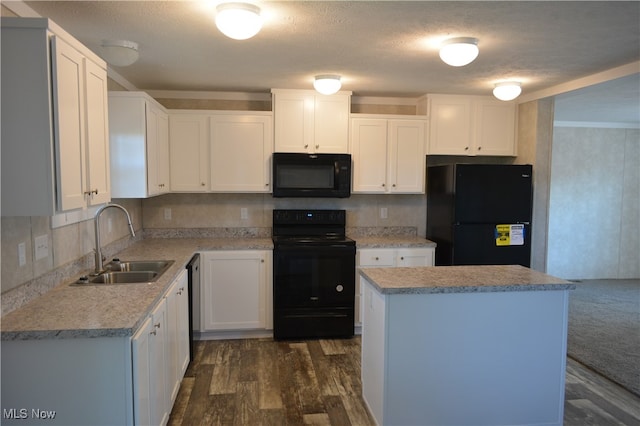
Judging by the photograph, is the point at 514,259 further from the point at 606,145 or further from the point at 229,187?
the point at 606,145

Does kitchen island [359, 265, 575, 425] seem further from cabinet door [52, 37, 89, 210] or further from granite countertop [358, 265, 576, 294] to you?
cabinet door [52, 37, 89, 210]

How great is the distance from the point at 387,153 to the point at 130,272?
2.53 metres

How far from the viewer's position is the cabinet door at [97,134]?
2072 millimetres

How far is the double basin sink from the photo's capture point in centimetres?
273

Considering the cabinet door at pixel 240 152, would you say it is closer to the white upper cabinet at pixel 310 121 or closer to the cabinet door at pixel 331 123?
the white upper cabinet at pixel 310 121

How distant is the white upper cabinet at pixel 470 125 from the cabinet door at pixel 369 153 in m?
0.48

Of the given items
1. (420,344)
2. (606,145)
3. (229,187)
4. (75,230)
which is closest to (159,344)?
(75,230)

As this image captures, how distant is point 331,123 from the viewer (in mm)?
4117

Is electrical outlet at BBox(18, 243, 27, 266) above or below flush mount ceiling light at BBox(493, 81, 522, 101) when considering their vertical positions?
below

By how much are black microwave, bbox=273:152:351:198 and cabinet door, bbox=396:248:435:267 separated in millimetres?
756

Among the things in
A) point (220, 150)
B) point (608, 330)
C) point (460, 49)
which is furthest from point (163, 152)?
point (608, 330)

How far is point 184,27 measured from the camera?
2.42m

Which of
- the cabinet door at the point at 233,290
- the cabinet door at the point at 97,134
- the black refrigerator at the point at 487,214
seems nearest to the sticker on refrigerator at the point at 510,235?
the black refrigerator at the point at 487,214

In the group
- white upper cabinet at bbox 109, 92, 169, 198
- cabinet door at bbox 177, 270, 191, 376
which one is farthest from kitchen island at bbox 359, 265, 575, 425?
white upper cabinet at bbox 109, 92, 169, 198
